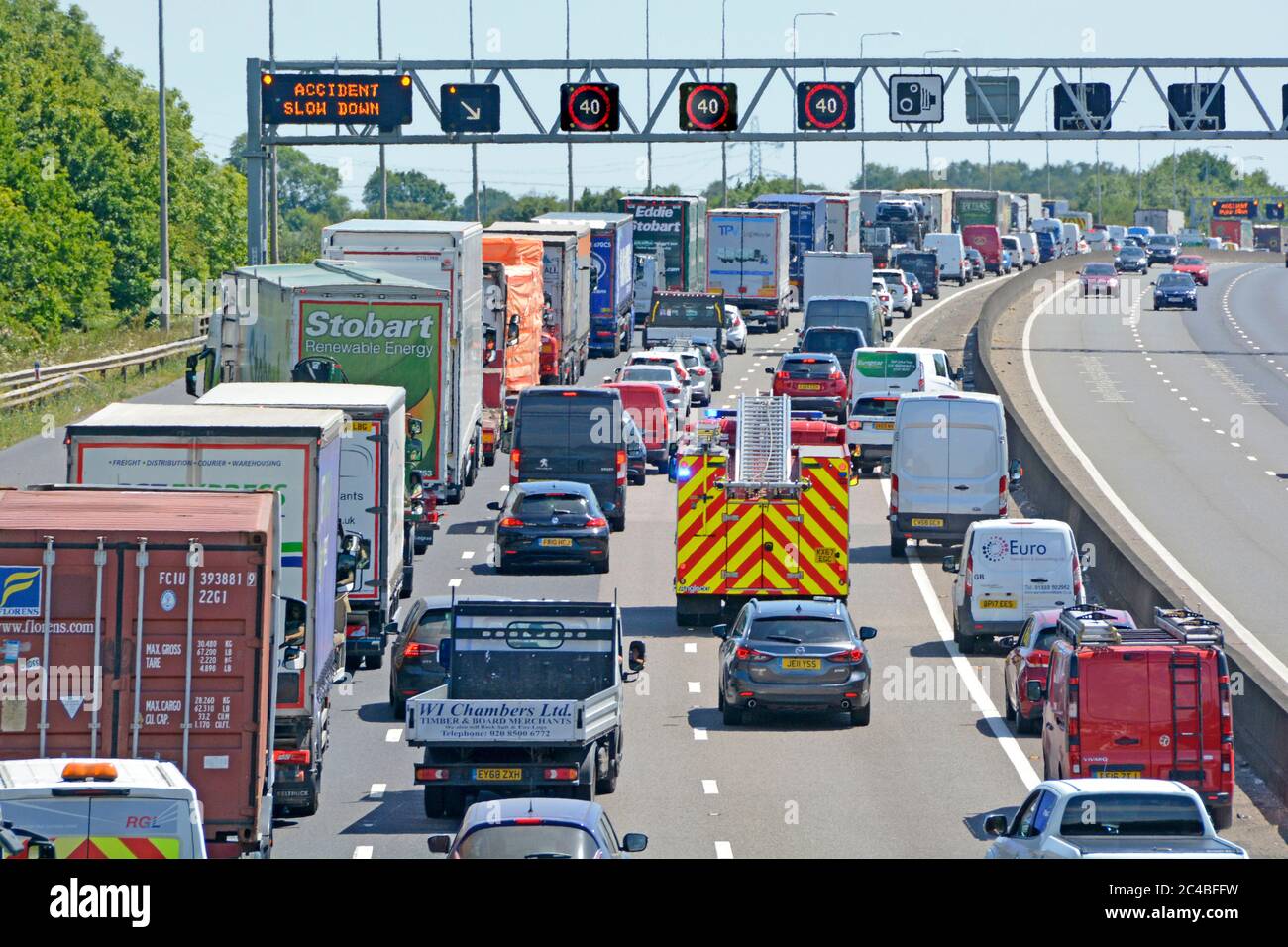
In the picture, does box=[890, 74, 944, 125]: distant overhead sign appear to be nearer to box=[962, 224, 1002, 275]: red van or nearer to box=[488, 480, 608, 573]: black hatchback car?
box=[488, 480, 608, 573]: black hatchback car

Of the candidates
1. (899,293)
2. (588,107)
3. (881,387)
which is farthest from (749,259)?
(881,387)

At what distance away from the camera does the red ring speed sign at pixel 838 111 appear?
58.2 meters

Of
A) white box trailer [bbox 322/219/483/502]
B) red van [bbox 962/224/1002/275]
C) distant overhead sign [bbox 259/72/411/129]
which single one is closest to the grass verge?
distant overhead sign [bbox 259/72/411/129]

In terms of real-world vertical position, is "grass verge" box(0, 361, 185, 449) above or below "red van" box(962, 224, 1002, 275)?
below

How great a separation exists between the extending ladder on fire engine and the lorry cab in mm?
18171

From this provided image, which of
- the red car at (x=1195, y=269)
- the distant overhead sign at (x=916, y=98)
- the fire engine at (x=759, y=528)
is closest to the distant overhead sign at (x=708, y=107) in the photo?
the distant overhead sign at (x=916, y=98)

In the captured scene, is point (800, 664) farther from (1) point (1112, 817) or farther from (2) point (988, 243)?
(2) point (988, 243)

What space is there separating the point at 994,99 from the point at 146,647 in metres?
47.8

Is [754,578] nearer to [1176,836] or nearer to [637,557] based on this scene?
[637,557]

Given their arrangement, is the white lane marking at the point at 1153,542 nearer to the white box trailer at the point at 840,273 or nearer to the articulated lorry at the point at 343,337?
the white box trailer at the point at 840,273

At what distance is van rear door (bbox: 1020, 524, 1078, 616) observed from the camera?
30080 mm

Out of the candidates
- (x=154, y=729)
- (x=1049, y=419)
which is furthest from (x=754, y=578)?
(x=1049, y=419)
